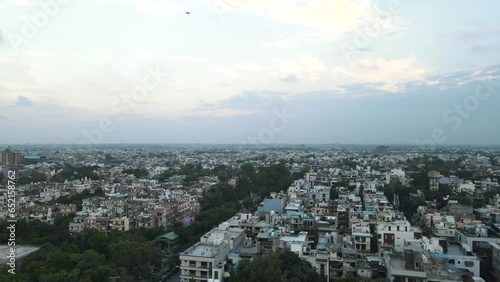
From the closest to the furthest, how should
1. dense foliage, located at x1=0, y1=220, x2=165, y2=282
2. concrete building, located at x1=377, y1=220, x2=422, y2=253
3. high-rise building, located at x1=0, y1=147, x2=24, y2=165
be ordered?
dense foliage, located at x1=0, y1=220, x2=165, y2=282 < concrete building, located at x1=377, y1=220, x2=422, y2=253 < high-rise building, located at x1=0, y1=147, x2=24, y2=165

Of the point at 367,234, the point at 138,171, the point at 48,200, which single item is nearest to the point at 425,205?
the point at 367,234

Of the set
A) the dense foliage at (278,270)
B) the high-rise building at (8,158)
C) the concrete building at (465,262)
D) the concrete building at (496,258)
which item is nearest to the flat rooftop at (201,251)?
the dense foliage at (278,270)

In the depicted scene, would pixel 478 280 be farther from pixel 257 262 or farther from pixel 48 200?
pixel 48 200

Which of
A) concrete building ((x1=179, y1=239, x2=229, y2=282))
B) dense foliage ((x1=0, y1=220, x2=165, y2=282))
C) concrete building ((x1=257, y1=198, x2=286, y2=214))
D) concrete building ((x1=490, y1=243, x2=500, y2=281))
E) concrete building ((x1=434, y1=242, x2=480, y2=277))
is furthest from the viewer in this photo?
concrete building ((x1=257, y1=198, x2=286, y2=214))

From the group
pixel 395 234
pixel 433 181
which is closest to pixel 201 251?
pixel 395 234

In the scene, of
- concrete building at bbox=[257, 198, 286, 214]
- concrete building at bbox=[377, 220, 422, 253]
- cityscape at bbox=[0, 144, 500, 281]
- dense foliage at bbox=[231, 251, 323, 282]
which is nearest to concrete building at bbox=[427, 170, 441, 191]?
cityscape at bbox=[0, 144, 500, 281]

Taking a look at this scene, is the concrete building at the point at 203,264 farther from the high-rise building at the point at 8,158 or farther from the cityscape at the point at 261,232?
the high-rise building at the point at 8,158

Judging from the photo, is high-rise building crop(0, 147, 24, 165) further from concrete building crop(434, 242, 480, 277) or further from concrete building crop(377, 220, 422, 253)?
concrete building crop(434, 242, 480, 277)

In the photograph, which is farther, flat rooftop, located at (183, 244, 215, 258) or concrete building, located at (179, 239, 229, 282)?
flat rooftop, located at (183, 244, 215, 258)

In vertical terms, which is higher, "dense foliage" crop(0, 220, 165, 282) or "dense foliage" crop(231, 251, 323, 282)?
"dense foliage" crop(231, 251, 323, 282)

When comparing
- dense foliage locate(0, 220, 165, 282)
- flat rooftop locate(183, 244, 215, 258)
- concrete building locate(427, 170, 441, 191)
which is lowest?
dense foliage locate(0, 220, 165, 282)

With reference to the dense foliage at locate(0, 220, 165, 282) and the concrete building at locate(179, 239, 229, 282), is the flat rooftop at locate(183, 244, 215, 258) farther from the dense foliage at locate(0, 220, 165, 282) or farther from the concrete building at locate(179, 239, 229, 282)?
the dense foliage at locate(0, 220, 165, 282)
